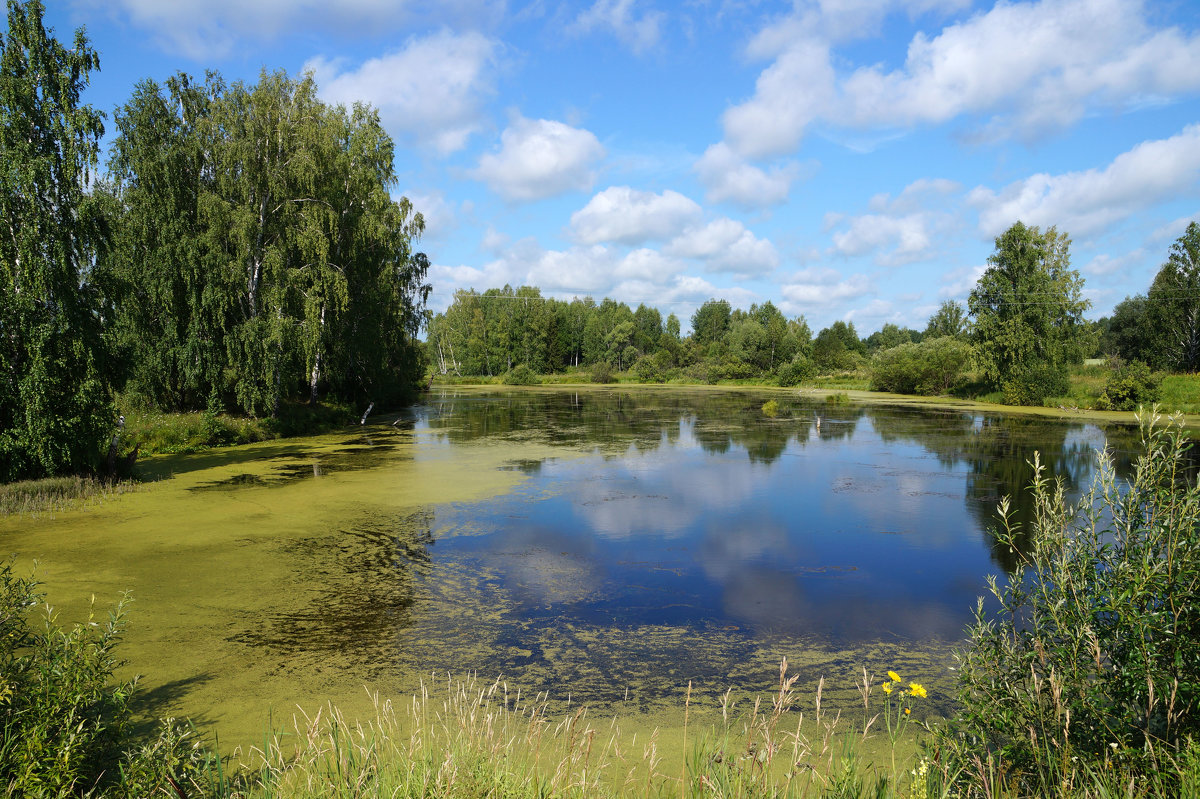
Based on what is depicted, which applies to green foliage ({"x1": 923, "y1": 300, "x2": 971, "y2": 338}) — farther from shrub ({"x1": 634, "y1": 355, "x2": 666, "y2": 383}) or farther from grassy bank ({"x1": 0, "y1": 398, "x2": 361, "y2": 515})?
grassy bank ({"x1": 0, "y1": 398, "x2": 361, "y2": 515})

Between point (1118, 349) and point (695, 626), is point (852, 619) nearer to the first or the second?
point (695, 626)

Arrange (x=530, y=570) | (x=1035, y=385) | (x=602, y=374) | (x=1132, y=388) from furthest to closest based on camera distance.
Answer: (x=602, y=374)
(x=1035, y=385)
(x=1132, y=388)
(x=530, y=570)

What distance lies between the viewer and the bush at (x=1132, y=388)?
2911cm

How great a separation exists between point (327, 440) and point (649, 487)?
11352mm

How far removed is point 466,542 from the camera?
9.09m

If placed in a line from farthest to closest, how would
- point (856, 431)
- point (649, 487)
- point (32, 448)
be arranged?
point (856, 431) < point (649, 487) < point (32, 448)

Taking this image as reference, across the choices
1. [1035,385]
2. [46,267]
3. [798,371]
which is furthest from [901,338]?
[46,267]

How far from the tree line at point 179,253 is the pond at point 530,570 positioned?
233 centimetres

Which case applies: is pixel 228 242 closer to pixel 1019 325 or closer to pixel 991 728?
pixel 991 728

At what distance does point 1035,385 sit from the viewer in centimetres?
3488

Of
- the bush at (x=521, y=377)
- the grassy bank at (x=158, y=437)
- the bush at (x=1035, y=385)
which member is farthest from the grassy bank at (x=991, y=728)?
the bush at (x=521, y=377)

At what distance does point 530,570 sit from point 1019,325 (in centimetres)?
3764

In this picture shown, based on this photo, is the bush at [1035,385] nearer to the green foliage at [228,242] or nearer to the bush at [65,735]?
the green foliage at [228,242]

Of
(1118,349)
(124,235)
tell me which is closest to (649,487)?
(124,235)
